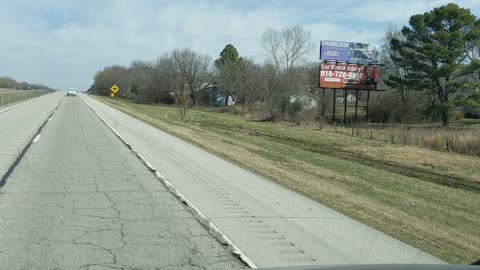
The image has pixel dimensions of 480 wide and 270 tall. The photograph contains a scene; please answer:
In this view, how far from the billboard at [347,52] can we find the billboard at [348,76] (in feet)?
2.27

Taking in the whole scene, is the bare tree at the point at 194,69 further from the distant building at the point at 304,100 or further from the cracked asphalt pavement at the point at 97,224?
the cracked asphalt pavement at the point at 97,224

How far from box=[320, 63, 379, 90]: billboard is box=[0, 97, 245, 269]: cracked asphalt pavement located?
39.4m

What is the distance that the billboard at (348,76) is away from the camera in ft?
165

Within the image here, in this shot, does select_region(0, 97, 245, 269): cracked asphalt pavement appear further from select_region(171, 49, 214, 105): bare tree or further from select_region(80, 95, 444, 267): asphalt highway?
select_region(171, 49, 214, 105): bare tree

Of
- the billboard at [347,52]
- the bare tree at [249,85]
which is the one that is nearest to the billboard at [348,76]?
the billboard at [347,52]

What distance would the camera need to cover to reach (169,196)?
9547 millimetres

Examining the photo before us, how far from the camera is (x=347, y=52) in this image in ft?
166

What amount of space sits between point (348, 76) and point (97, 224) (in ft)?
151

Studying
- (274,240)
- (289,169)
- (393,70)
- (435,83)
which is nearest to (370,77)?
(435,83)

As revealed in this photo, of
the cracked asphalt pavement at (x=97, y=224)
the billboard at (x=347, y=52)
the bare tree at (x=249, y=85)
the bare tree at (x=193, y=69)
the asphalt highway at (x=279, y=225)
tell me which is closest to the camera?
the cracked asphalt pavement at (x=97, y=224)

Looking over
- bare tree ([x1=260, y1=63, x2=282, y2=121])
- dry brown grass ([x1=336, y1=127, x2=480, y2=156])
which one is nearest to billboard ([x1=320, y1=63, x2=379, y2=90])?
dry brown grass ([x1=336, y1=127, x2=480, y2=156])

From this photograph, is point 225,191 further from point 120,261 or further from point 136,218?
point 120,261

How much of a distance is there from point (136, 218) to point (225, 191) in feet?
9.67

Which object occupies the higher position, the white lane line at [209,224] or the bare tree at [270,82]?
the bare tree at [270,82]
